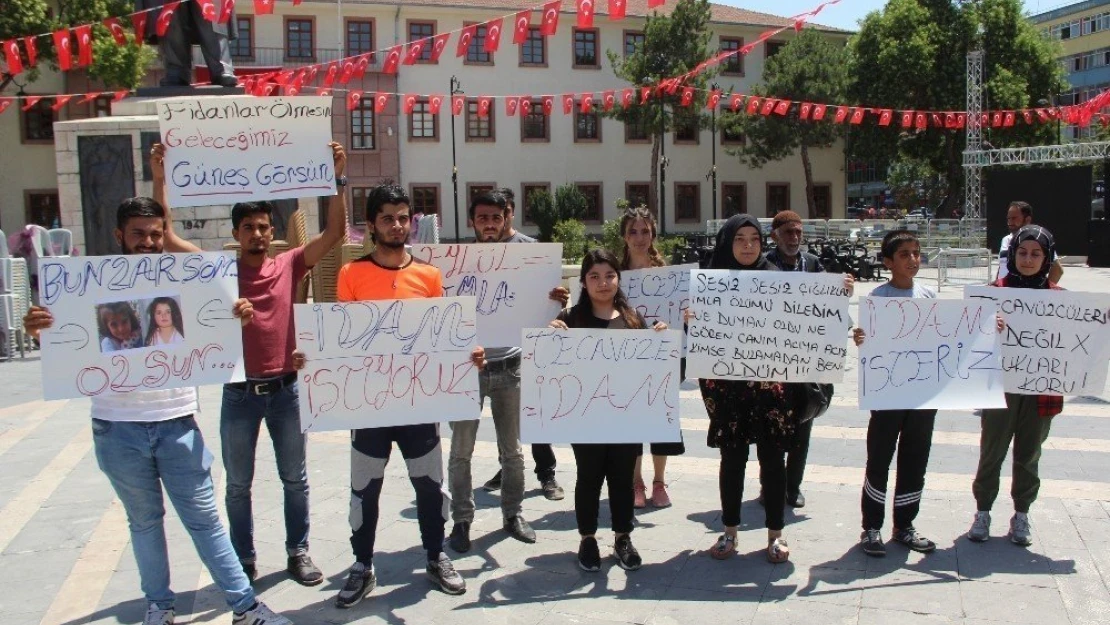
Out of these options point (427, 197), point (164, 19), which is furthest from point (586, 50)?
point (164, 19)

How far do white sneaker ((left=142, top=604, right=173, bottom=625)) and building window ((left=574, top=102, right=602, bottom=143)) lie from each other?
40153 millimetres

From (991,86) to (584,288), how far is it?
41762mm

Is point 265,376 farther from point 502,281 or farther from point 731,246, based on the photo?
point 731,246

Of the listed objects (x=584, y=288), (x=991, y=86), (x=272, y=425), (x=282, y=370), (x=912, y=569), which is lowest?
(x=912, y=569)

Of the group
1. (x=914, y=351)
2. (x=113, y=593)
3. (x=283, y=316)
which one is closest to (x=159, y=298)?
(x=283, y=316)

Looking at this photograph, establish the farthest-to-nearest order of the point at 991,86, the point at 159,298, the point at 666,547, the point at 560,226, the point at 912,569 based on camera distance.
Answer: the point at 991,86 → the point at 560,226 → the point at 666,547 → the point at 912,569 → the point at 159,298

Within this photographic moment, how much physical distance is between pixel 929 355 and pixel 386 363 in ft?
8.79

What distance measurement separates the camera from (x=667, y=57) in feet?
125

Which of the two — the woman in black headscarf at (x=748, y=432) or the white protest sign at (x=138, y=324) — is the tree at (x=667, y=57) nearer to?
the woman in black headscarf at (x=748, y=432)

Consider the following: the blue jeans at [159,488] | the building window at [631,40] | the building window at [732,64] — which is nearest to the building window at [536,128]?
the building window at [631,40]

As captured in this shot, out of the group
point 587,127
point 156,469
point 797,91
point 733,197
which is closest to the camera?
point 156,469

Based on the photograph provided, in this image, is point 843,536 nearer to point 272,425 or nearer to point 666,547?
point 666,547

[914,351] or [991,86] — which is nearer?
[914,351]

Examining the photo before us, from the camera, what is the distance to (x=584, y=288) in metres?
4.54
